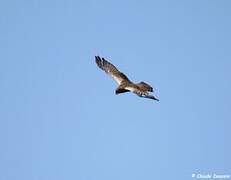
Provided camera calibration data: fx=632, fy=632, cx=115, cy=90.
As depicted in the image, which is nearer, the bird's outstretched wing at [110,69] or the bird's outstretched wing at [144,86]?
the bird's outstretched wing at [144,86]

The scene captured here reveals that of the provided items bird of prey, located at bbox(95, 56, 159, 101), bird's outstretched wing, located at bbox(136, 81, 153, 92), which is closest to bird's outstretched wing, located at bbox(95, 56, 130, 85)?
bird of prey, located at bbox(95, 56, 159, 101)

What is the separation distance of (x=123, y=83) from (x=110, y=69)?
3646 millimetres

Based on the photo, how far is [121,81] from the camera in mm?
48188

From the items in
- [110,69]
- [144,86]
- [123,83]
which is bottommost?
[144,86]

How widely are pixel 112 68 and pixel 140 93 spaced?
796 centimetres

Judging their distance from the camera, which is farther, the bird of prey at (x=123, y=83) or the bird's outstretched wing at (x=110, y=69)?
the bird's outstretched wing at (x=110, y=69)

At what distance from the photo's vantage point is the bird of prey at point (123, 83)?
141 ft

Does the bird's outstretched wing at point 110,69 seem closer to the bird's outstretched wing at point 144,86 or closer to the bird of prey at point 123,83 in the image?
the bird of prey at point 123,83

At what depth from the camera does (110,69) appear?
166 feet

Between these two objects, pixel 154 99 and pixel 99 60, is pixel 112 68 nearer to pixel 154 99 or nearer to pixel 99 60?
pixel 99 60

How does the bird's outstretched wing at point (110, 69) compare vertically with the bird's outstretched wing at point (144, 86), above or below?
above

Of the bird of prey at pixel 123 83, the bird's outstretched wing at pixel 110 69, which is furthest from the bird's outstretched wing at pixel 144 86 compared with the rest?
the bird's outstretched wing at pixel 110 69

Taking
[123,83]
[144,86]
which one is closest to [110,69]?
[123,83]

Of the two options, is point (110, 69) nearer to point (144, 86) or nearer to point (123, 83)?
point (123, 83)
